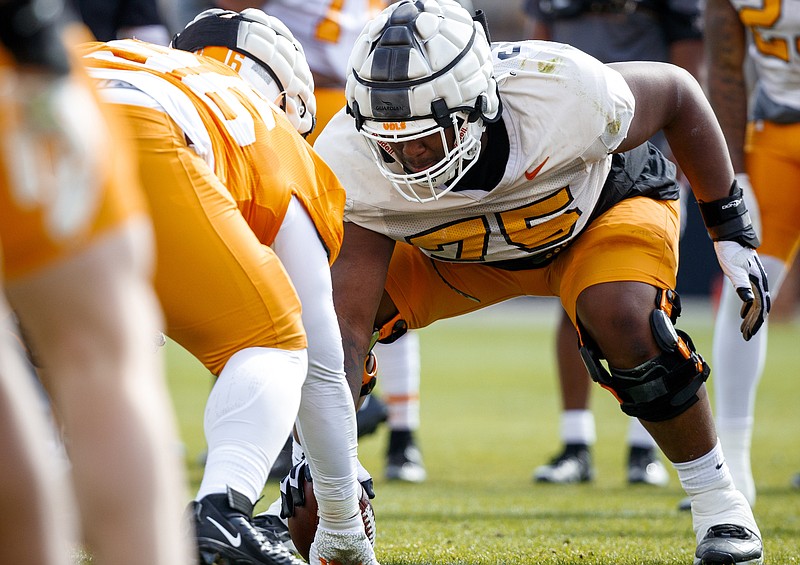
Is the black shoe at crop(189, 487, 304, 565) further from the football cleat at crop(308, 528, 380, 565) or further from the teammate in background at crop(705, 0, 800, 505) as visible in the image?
the teammate in background at crop(705, 0, 800, 505)

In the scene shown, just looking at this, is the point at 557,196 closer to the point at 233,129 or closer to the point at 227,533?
the point at 233,129

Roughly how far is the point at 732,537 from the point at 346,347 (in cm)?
106

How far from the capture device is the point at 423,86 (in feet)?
8.64

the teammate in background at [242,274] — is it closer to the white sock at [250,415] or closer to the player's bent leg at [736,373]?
the white sock at [250,415]

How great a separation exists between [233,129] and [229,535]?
78 cm

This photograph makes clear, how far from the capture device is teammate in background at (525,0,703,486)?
15.0 feet

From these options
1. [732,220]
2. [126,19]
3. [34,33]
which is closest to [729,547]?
[732,220]

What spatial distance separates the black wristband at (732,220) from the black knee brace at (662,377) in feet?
1.07

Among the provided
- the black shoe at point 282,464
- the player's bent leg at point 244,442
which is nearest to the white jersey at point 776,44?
the black shoe at point 282,464

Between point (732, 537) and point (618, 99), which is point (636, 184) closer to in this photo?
point (618, 99)

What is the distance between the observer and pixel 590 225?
122 inches

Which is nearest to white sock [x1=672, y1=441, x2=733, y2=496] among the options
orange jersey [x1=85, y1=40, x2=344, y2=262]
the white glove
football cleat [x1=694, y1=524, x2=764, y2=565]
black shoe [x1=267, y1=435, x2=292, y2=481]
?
football cleat [x1=694, y1=524, x2=764, y2=565]

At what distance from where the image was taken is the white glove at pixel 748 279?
10.1ft

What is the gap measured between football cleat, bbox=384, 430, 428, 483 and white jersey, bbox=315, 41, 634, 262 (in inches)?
67.7
